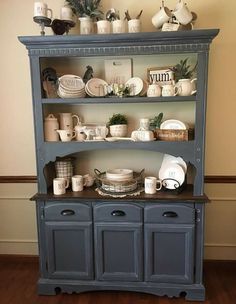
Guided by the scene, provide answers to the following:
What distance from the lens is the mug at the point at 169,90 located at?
226cm

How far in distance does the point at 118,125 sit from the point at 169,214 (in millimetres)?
781

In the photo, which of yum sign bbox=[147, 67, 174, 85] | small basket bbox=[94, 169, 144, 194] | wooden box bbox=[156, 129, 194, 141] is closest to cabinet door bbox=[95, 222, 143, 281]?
small basket bbox=[94, 169, 144, 194]

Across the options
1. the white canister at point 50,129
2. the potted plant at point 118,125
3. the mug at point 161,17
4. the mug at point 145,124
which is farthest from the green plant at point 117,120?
the mug at point 161,17

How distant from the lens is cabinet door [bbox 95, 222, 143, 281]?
231 centimetres

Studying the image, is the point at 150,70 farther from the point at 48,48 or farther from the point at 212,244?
the point at 212,244

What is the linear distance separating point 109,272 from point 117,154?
957 millimetres

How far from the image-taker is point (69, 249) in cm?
238

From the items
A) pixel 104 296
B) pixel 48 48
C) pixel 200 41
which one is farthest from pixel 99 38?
pixel 104 296

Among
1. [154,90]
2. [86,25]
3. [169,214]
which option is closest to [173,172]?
[169,214]

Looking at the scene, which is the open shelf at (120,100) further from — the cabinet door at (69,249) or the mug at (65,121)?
the cabinet door at (69,249)

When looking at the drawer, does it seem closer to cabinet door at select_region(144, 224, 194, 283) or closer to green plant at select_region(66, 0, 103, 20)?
cabinet door at select_region(144, 224, 194, 283)

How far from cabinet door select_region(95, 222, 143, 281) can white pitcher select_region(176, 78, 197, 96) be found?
3.34ft

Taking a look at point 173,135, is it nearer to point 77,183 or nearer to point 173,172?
point 173,172

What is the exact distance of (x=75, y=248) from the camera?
93.7 inches
